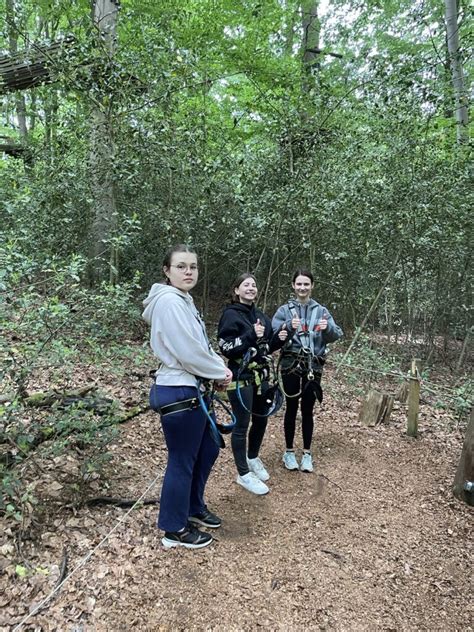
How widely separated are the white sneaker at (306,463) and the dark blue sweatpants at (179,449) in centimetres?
147

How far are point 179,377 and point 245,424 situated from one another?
3.48ft

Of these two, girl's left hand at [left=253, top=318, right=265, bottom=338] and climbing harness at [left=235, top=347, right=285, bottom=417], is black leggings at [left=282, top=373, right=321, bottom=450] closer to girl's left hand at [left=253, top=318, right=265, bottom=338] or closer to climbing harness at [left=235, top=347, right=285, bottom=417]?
climbing harness at [left=235, top=347, right=285, bottom=417]

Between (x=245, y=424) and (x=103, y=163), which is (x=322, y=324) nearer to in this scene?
(x=245, y=424)

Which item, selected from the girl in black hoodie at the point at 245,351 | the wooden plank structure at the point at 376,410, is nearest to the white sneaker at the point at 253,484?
the girl in black hoodie at the point at 245,351

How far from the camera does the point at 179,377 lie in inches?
98.0

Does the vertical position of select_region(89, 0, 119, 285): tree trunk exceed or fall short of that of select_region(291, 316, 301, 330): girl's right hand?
it exceeds it

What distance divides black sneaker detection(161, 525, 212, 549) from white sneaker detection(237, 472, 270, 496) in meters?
0.79

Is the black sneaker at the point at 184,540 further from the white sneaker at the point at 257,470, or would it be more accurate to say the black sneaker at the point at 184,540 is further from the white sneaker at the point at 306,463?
the white sneaker at the point at 306,463

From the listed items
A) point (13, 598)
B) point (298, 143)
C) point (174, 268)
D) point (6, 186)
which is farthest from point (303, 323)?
point (6, 186)

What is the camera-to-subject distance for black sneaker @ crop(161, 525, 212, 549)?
2717 mm

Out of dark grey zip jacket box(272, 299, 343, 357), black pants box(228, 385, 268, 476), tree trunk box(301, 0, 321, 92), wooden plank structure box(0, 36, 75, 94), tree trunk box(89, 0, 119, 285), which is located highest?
tree trunk box(301, 0, 321, 92)

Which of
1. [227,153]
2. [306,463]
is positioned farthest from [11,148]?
[306,463]

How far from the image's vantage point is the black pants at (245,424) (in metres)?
3.24

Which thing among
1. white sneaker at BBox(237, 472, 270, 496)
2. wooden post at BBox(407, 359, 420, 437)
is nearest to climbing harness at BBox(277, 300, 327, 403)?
white sneaker at BBox(237, 472, 270, 496)
